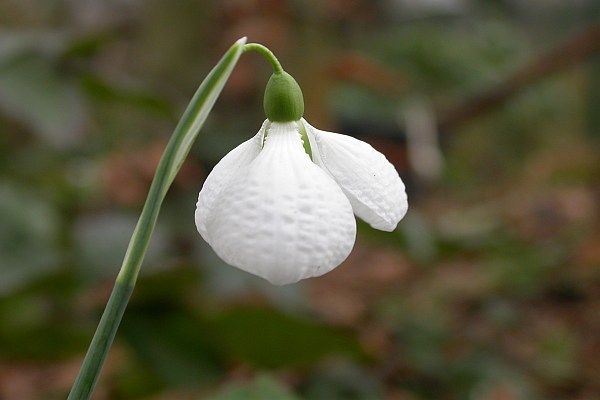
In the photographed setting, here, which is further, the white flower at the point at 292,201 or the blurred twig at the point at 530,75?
the blurred twig at the point at 530,75

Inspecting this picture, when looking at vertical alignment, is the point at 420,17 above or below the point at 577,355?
above

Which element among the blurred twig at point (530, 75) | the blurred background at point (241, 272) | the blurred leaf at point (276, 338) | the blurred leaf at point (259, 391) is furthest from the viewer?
the blurred twig at point (530, 75)

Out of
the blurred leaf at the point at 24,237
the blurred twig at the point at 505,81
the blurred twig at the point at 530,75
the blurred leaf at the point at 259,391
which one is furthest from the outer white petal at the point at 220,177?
the blurred twig at the point at 530,75

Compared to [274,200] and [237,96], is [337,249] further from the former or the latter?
[237,96]

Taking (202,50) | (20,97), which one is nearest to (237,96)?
(202,50)

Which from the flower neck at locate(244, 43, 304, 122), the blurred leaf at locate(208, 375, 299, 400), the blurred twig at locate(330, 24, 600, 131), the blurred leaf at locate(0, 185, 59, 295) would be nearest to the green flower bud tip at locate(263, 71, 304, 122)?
the flower neck at locate(244, 43, 304, 122)

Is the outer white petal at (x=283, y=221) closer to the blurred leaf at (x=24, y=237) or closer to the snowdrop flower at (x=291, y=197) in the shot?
the snowdrop flower at (x=291, y=197)
